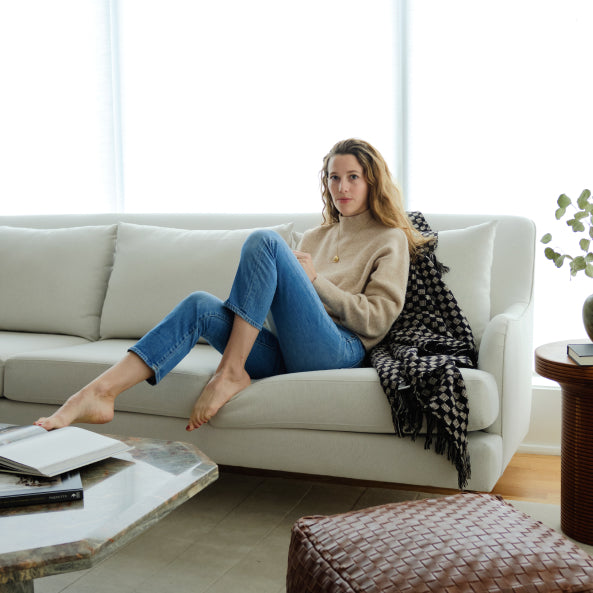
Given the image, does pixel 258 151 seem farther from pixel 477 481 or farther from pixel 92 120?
pixel 477 481

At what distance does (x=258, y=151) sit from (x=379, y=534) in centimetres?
233

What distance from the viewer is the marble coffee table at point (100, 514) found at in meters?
0.99

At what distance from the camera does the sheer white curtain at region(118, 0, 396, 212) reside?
2975mm

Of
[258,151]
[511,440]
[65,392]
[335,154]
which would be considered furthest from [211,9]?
[511,440]

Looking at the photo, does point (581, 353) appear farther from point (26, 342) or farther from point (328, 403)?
point (26, 342)

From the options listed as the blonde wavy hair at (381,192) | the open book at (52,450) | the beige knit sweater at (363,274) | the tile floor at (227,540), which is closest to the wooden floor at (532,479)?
the tile floor at (227,540)

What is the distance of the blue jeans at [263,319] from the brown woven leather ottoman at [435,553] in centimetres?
80

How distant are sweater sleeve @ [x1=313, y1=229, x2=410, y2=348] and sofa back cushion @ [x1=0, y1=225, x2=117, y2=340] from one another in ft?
3.62

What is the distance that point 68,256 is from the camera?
2.82 meters

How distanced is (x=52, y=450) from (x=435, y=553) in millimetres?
737

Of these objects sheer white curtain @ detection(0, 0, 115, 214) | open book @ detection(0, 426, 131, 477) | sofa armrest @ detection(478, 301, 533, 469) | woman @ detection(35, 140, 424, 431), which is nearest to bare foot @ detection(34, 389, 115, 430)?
woman @ detection(35, 140, 424, 431)

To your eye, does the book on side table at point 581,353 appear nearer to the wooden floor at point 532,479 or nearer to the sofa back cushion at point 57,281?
the wooden floor at point 532,479

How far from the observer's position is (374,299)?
2.11 metres

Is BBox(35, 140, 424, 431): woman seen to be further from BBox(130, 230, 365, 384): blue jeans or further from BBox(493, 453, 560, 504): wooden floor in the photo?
BBox(493, 453, 560, 504): wooden floor
